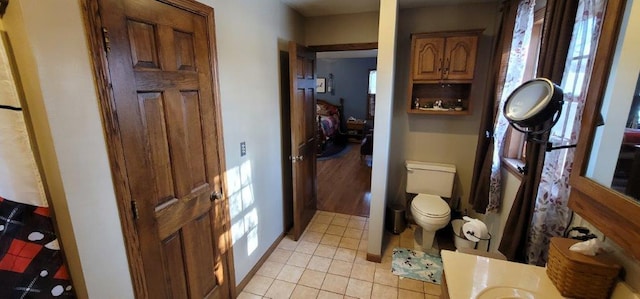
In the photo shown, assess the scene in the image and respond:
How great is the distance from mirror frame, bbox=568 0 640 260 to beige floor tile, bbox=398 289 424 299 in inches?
56.2

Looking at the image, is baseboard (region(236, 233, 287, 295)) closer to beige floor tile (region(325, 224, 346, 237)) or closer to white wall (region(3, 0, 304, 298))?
beige floor tile (region(325, 224, 346, 237))

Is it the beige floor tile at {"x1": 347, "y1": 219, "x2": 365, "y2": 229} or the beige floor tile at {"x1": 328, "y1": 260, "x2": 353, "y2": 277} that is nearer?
the beige floor tile at {"x1": 328, "y1": 260, "x2": 353, "y2": 277}

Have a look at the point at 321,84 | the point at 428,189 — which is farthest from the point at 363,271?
the point at 321,84

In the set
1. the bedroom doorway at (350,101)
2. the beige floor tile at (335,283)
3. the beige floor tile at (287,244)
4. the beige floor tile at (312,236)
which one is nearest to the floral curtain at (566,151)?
the beige floor tile at (335,283)

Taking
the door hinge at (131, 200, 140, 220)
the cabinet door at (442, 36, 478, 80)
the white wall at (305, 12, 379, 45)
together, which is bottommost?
the door hinge at (131, 200, 140, 220)

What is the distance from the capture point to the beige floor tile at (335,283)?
211 cm

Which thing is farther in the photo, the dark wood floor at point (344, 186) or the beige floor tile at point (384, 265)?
the dark wood floor at point (344, 186)

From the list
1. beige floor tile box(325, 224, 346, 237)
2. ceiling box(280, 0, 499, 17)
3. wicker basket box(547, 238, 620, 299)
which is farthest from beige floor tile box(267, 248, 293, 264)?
ceiling box(280, 0, 499, 17)

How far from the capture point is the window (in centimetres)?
198

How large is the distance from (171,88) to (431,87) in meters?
2.51

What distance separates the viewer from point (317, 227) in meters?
3.08

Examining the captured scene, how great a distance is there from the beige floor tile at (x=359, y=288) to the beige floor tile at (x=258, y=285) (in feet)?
2.17

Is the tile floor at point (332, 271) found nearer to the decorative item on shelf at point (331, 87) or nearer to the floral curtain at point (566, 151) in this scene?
the floral curtain at point (566, 151)

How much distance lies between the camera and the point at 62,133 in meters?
0.91
